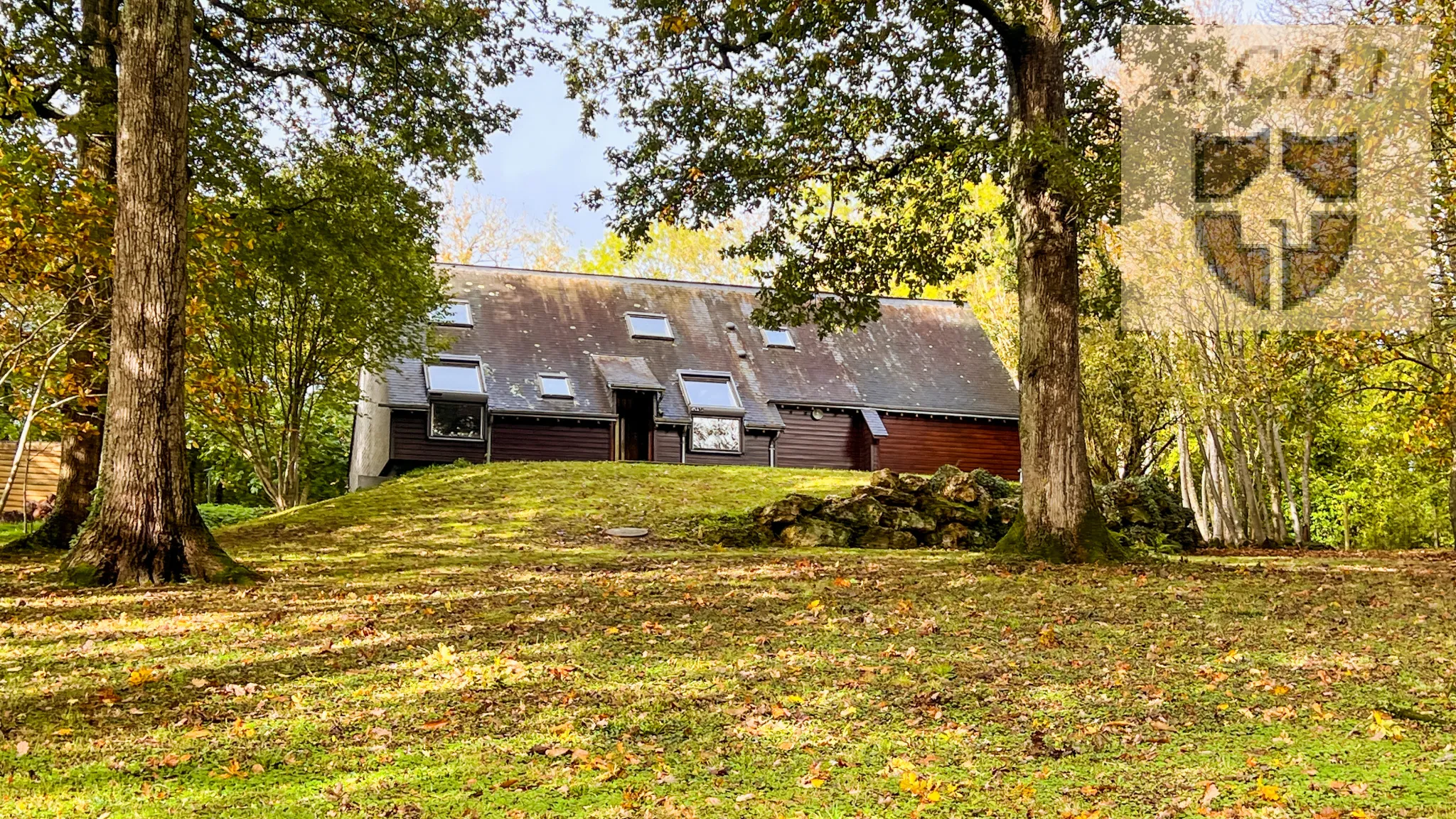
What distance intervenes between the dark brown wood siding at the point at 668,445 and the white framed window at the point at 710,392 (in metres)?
0.96

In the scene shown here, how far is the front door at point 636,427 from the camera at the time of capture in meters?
29.8

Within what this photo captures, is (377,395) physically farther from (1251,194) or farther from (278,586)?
(1251,194)

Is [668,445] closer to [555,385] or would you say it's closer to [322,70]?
[555,385]

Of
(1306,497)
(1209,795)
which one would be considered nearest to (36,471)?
(1209,795)

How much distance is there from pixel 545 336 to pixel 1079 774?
27.9 m

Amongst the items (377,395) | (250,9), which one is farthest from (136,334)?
(377,395)

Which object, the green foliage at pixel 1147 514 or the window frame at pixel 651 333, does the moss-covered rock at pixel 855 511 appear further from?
the window frame at pixel 651 333

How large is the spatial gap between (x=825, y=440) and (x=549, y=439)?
8.50 metres

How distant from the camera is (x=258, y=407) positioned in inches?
888

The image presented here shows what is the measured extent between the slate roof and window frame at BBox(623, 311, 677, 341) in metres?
0.15

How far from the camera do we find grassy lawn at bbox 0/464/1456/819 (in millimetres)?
4461

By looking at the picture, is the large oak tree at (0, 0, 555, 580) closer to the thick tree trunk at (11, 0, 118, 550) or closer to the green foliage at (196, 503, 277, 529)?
the thick tree trunk at (11, 0, 118, 550)

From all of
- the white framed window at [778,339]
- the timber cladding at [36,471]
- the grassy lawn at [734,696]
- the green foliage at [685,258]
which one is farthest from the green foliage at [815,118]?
the green foliage at [685,258]

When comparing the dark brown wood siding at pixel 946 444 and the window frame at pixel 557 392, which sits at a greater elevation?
the window frame at pixel 557 392
